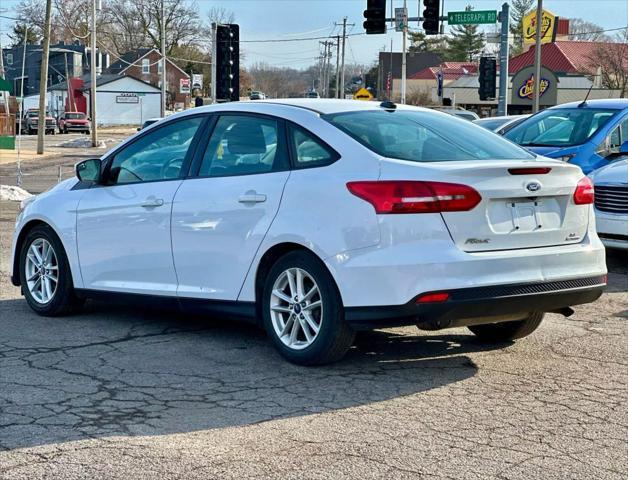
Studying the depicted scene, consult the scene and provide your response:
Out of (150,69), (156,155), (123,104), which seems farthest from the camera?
(150,69)

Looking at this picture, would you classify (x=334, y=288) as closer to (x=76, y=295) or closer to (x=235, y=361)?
(x=235, y=361)

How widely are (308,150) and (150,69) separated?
336ft

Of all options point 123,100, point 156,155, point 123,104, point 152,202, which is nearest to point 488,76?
point 156,155

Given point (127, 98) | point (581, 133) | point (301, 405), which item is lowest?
point (301, 405)

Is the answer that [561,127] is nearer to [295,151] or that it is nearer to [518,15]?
[295,151]

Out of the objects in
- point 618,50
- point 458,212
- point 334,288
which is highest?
point 618,50

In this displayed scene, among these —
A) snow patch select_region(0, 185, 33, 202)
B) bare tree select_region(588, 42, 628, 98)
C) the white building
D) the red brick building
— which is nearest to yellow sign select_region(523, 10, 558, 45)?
bare tree select_region(588, 42, 628, 98)

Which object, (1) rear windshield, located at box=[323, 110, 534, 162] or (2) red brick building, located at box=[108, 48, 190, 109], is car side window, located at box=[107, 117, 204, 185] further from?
(2) red brick building, located at box=[108, 48, 190, 109]

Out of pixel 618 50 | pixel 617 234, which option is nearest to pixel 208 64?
pixel 618 50

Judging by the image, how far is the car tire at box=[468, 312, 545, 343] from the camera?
682cm

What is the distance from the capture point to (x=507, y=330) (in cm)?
688

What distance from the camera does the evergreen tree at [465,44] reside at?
5167 inches

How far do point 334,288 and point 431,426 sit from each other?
46.0 inches

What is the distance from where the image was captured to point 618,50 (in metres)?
69.1
